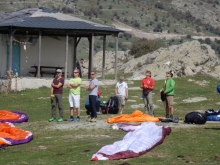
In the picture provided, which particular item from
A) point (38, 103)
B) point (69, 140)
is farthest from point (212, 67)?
point (69, 140)

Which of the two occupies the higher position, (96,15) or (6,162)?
(96,15)

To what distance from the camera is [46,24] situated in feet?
121

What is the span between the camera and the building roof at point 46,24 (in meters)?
36.1

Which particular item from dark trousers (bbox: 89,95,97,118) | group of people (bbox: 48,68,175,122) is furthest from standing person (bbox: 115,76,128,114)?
dark trousers (bbox: 89,95,97,118)

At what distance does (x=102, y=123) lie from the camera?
20.0m

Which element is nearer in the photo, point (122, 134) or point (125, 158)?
point (125, 158)

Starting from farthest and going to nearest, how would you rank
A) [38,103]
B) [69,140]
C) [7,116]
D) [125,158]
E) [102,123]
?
[38,103], [7,116], [102,123], [69,140], [125,158]

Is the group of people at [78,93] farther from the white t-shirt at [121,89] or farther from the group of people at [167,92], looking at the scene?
the white t-shirt at [121,89]

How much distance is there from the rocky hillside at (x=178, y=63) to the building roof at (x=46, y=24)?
7.38 m

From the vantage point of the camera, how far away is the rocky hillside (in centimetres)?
4566

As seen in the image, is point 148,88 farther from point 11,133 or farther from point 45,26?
point 45,26

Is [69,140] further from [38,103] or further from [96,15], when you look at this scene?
[96,15]

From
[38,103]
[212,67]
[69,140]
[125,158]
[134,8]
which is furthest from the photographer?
[134,8]

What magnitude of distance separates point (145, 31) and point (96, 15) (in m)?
8.75
